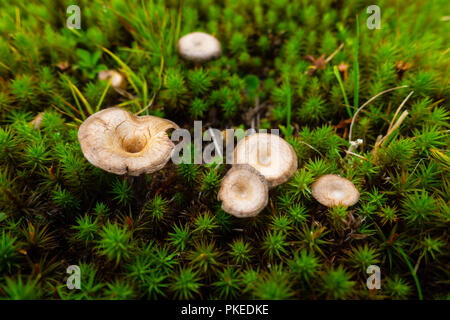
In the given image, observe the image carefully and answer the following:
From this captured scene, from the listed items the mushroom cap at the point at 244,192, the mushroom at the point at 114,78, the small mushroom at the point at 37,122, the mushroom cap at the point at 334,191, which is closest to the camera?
the mushroom cap at the point at 244,192

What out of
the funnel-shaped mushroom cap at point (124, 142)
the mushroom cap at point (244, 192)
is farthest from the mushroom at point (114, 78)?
the mushroom cap at point (244, 192)

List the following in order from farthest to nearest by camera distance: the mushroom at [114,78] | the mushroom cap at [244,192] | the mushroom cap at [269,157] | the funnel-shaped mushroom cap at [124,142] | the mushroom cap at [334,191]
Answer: the mushroom at [114,78] → the mushroom cap at [269,157] → the mushroom cap at [334,191] → the mushroom cap at [244,192] → the funnel-shaped mushroom cap at [124,142]

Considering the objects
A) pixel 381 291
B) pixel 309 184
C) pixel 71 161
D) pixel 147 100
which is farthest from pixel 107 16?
pixel 381 291

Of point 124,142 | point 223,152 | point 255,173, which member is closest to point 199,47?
point 223,152

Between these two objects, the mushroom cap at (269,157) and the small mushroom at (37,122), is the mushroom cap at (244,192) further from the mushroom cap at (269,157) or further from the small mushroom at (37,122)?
the small mushroom at (37,122)

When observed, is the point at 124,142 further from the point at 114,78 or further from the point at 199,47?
the point at 199,47

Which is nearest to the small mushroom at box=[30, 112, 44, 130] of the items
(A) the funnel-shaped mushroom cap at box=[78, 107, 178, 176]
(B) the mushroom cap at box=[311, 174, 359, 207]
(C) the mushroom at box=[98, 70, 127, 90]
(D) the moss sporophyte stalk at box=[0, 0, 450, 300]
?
(D) the moss sporophyte stalk at box=[0, 0, 450, 300]

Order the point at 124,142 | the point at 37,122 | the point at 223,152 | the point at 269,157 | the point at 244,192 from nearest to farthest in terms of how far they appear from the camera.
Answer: the point at 244,192 < the point at 124,142 < the point at 269,157 < the point at 37,122 < the point at 223,152
